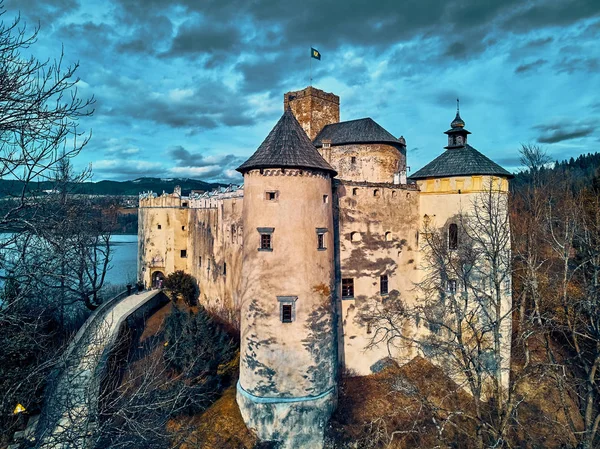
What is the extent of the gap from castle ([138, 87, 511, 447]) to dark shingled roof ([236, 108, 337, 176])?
6 centimetres

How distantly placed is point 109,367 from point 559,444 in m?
22.1

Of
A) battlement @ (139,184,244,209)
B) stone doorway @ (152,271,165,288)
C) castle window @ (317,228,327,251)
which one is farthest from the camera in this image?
stone doorway @ (152,271,165,288)

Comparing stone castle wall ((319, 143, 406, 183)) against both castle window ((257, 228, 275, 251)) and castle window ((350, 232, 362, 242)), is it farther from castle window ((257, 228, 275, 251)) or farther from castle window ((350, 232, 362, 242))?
castle window ((257, 228, 275, 251))

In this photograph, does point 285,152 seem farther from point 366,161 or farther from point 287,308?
point 366,161

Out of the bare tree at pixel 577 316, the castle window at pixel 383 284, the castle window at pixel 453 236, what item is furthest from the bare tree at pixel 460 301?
the bare tree at pixel 577 316

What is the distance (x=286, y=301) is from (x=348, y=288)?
510 cm

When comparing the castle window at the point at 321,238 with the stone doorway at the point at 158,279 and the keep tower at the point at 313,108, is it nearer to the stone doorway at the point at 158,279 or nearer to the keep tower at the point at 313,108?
the keep tower at the point at 313,108

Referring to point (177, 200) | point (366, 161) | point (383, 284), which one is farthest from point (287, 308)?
point (177, 200)

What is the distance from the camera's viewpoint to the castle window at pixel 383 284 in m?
22.2

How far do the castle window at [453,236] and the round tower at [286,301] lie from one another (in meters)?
8.35

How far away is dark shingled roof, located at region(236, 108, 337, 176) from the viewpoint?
57.3 feet

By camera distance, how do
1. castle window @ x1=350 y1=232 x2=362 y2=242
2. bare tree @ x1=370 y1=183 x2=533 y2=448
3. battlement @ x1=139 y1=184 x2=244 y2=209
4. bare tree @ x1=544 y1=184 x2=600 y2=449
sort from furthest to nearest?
battlement @ x1=139 y1=184 x2=244 y2=209, castle window @ x1=350 y1=232 x2=362 y2=242, bare tree @ x1=370 y1=183 x2=533 y2=448, bare tree @ x1=544 y1=184 x2=600 y2=449

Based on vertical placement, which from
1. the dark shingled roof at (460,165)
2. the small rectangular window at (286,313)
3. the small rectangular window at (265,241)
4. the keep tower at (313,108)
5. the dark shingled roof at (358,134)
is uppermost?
the keep tower at (313,108)

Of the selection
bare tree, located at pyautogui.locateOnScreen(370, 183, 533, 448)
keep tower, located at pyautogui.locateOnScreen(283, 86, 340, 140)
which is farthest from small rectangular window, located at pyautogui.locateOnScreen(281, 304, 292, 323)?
keep tower, located at pyautogui.locateOnScreen(283, 86, 340, 140)
